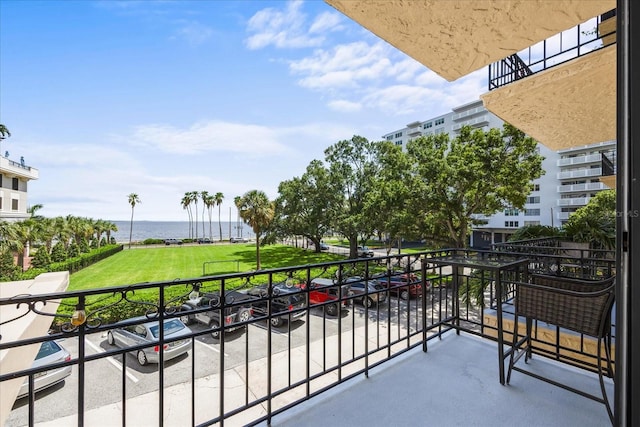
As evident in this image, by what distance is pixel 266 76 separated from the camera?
8.80 meters

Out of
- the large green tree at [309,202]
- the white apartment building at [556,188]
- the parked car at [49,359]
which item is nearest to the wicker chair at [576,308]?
the parked car at [49,359]

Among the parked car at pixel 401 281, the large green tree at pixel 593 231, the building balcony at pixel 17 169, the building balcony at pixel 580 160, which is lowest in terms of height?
the parked car at pixel 401 281

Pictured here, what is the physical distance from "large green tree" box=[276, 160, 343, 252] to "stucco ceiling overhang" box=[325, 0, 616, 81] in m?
21.7

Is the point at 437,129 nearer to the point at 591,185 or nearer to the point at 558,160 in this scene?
the point at 558,160

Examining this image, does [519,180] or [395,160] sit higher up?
[395,160]

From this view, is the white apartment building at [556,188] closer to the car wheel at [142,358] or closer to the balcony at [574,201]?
the balcony at [574,201]

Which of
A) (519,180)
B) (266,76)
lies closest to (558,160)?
(519,180)

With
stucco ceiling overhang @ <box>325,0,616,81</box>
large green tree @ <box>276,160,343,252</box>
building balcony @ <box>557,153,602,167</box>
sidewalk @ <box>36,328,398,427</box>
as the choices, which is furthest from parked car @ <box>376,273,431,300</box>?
building balcony @ <box>557,153,602,167</box>

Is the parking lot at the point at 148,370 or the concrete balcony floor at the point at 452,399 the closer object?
the concrete balcony floor at the point at 452,399

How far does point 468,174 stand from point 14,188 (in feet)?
112

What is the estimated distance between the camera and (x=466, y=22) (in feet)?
6.33

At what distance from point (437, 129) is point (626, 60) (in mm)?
46329

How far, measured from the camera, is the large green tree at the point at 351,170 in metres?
23.3

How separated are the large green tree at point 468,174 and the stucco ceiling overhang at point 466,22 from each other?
388 inches
